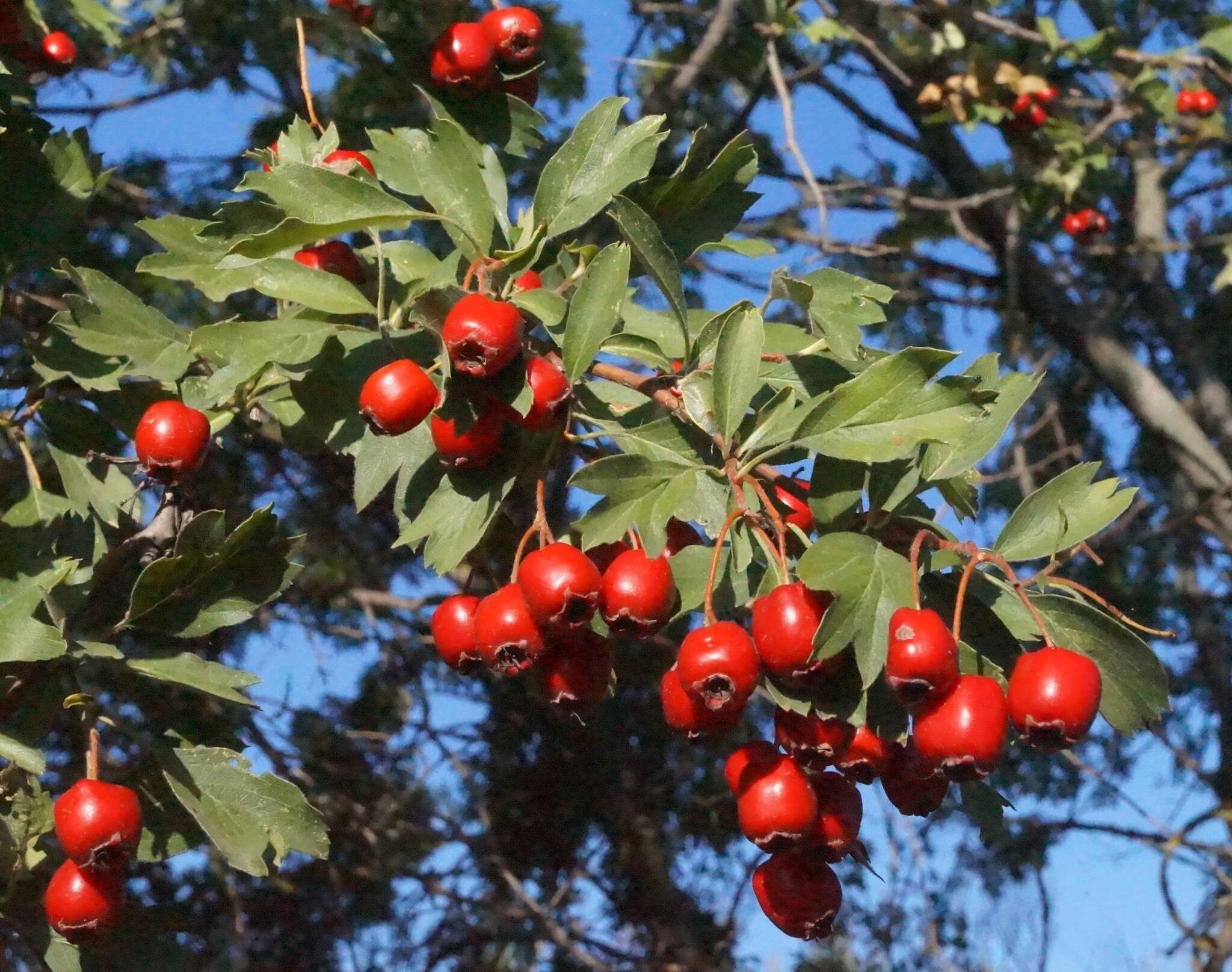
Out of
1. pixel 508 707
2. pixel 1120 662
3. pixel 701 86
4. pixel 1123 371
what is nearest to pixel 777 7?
pixel 701 86

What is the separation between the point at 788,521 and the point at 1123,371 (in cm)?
446

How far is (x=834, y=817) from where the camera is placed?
146cm

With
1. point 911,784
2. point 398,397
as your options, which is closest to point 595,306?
point 398,397

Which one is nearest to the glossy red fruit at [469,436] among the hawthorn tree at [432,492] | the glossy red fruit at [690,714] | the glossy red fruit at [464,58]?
the hawthorn tree at [432,492]

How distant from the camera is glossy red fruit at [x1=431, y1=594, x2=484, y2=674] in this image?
169cm

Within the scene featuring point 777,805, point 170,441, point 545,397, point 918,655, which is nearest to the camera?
point 918,655

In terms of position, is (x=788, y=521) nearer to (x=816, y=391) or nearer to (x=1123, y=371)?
(x=816, y=391)

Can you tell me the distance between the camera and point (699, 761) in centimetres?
473

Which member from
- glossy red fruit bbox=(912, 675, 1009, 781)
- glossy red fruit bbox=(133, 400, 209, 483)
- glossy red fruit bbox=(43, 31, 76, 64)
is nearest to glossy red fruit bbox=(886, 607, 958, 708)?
glossy red fruit bbox=(912, 675, 1009, 781)

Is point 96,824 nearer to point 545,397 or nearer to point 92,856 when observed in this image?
point 92,856

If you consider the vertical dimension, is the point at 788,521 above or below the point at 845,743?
above

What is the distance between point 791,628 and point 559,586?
0.26 m

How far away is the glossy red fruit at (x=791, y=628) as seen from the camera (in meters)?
1.34

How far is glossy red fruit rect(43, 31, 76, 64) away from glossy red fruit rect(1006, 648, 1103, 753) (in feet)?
9.39
